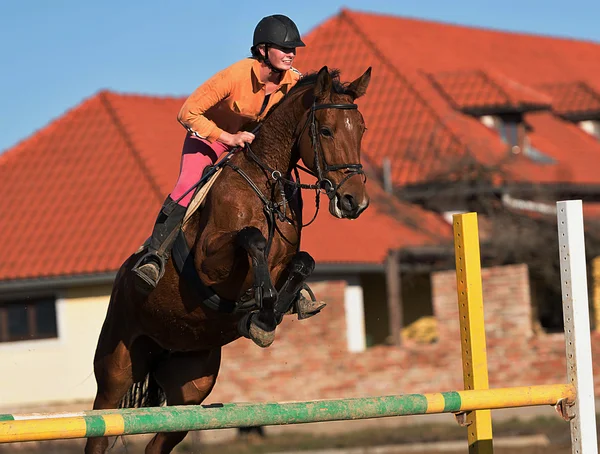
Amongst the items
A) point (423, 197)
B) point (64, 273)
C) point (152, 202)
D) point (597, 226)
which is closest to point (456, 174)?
point (423, 197)

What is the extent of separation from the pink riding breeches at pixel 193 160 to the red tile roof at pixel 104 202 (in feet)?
42.9

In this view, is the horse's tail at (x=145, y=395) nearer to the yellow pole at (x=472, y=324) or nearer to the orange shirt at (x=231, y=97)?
the orange shirt at (x=231, y=97)

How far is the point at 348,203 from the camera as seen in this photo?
5.61m

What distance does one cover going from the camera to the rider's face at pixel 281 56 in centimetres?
615

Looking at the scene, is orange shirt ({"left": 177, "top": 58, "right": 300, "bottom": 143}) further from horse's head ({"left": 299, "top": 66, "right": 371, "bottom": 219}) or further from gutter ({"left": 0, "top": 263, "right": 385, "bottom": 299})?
gutter ({"left": 0, "top": 263, "right": 385, "bottom": 299})

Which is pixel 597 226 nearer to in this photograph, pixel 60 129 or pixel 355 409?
pixel 60 129

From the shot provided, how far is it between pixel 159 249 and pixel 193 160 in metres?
0.54

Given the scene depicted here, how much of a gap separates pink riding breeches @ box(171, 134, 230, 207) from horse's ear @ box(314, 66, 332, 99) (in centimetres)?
73

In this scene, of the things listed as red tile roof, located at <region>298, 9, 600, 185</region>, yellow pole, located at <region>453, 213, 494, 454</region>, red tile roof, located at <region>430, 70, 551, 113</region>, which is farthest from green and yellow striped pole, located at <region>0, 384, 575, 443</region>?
red tile roof, located at <region>430, 70, 551, 113</region>

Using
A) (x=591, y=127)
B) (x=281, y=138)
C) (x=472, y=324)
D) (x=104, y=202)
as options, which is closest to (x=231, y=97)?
(x=281, y=138)

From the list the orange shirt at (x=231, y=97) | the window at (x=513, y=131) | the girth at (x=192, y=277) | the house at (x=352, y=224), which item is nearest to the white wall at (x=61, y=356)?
the house at (x=352, y=224)

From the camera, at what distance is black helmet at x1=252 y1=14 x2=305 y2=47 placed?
611 cm

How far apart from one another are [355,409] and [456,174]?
709 inches

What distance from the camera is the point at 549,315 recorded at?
24.2 m
